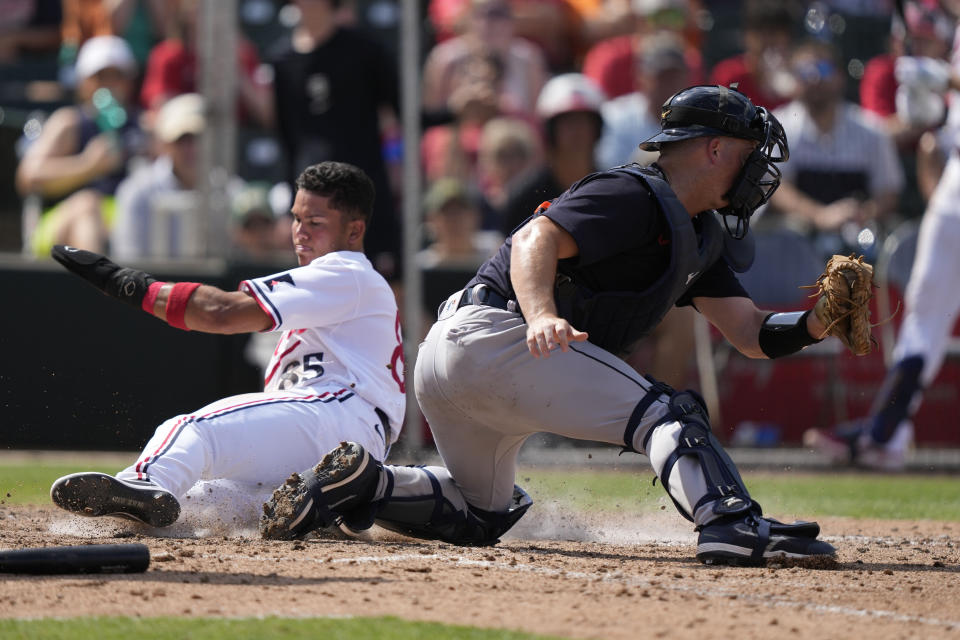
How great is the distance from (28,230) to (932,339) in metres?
6.51

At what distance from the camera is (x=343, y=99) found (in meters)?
9.95

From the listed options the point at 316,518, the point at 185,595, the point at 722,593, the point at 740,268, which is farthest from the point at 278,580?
the point at 740,268

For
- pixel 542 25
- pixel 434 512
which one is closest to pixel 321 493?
pixel 434 512

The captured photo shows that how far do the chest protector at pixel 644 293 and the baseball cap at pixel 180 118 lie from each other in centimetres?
570

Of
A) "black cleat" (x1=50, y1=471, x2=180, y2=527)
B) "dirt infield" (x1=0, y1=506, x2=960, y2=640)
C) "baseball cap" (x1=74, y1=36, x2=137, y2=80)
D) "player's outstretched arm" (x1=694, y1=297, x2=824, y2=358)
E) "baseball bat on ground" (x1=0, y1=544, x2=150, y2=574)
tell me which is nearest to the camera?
"dirt infield" (x1=0, y1=506, x2=960, y2=640)

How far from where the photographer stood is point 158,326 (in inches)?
372

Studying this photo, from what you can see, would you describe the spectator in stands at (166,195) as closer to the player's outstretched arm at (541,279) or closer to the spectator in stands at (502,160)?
the spectator in stands at (502,160)

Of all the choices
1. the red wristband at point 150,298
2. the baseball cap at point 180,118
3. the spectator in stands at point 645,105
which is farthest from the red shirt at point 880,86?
the red wristband at point 150,298

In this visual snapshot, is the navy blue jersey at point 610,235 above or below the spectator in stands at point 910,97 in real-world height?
below

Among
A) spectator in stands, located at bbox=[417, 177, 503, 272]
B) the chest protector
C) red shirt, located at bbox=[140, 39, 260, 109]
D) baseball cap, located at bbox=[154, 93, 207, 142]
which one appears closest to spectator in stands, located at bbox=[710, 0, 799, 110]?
spectator in stands, located at bbox=[417, 177, 503, 272]

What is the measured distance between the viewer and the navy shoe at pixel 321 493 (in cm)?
476

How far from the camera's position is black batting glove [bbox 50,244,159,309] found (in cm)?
498

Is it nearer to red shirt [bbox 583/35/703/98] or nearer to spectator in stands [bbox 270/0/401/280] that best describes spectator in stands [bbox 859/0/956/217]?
red shirt [bbox 583/35/703/98]

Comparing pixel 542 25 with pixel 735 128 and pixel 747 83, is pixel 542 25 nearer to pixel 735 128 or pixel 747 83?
pixel 747 83
